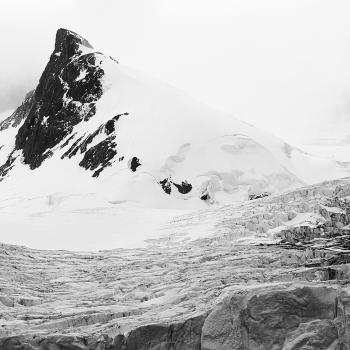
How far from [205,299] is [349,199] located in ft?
39.1

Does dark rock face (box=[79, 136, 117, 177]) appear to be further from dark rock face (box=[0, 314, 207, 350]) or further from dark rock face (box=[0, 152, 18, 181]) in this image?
dark rock face (box=[0, 314, 207, 350])

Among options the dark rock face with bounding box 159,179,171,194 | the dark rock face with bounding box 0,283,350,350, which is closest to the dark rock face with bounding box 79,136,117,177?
the dark rock face with bounding box 159,179,171,194

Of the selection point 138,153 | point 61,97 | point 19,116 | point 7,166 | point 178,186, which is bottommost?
point 178,186

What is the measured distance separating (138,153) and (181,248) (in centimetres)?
3385

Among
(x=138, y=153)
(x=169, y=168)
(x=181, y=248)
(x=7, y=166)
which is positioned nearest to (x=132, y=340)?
(x=181, y=248)

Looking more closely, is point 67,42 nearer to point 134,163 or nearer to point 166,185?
point 134,163

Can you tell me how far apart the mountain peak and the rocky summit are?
98.2 ft

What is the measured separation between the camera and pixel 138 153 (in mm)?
51750

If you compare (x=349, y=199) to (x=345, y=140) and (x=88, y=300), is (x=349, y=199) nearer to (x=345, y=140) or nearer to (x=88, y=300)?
(x=88, y=300)

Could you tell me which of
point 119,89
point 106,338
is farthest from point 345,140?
point 106,338

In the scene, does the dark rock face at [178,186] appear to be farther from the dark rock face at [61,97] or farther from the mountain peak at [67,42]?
the mountain peak at [67,42]

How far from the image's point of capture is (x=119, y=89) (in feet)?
233

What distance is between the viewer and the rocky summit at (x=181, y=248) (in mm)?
8203

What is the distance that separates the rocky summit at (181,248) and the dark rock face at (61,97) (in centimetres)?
1531
